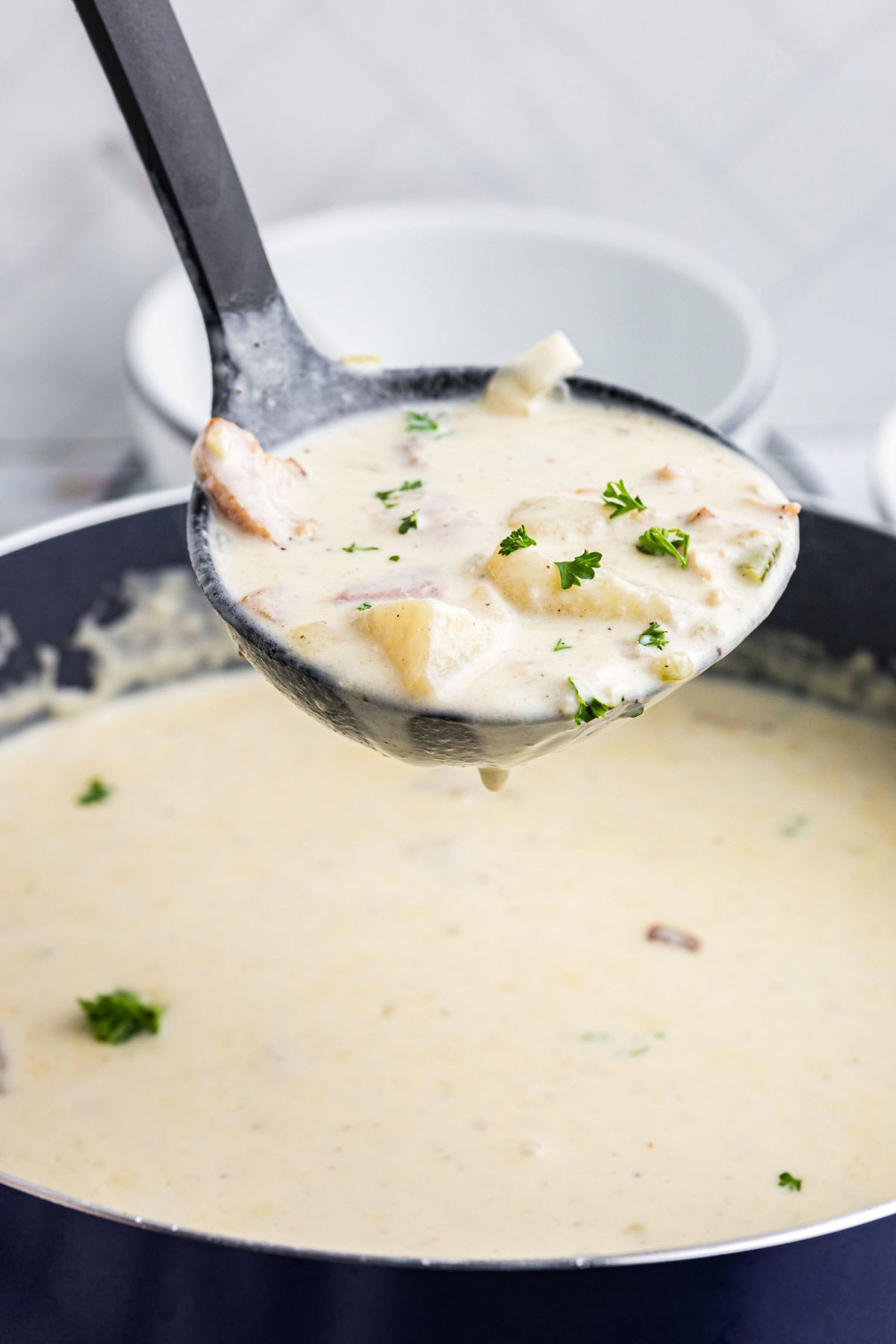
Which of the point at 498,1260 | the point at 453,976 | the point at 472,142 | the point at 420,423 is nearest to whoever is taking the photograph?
the point at 498,1260

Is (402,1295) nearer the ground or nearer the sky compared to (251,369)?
nearer the ground

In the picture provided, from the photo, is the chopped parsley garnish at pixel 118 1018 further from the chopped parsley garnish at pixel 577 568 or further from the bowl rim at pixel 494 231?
the bowl rim at pixel 494 231

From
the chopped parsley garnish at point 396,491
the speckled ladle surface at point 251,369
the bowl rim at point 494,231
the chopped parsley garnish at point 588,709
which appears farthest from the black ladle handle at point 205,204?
the bowl rim at point 494,231

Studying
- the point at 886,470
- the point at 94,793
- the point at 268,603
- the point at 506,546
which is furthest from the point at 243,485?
the point at 886,470

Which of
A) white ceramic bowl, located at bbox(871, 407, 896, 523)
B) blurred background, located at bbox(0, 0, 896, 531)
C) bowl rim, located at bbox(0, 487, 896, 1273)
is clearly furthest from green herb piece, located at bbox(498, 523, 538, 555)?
blurred background, located at bbox(0, 0, 896, 531)

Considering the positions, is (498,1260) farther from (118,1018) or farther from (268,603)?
(118,1018)

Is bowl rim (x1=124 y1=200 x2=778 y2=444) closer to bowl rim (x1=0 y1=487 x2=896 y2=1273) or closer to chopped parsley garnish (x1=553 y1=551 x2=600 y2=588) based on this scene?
chopped parsley garnish (x1=553 y1=551 x2=600 y2=588)

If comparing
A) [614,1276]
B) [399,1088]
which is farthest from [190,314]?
[614,1276]
